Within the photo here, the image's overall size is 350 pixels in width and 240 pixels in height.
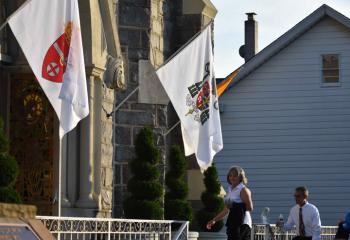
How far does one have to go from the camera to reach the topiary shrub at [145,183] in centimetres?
1977

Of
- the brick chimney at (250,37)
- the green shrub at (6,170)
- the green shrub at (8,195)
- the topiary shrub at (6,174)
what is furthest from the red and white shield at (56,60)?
the brick chimney at (250,37)

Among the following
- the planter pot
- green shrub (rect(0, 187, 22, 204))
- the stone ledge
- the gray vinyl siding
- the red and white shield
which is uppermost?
the gray vinyl siding

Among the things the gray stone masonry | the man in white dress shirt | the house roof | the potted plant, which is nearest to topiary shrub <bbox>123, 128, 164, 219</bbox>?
the gray stone masonry

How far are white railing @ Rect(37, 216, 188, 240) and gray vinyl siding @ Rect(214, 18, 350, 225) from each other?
18065 mm

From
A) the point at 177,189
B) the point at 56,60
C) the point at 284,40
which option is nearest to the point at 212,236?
the point at 177,189

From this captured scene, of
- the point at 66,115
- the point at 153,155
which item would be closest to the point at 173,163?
the point at 153,155

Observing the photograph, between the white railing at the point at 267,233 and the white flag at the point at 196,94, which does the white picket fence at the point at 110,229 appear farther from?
the white flag at the point at 196,94

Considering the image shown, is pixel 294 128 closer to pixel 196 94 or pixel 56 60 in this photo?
pixel 196 94

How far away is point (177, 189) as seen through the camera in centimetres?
2233

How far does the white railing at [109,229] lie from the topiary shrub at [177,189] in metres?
2.17

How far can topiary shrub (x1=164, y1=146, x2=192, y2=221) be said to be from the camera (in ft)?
72.3

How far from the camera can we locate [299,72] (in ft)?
126

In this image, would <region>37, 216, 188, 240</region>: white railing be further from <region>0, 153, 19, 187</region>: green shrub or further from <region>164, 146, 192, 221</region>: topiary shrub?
<region>164, 146, 192, 221</region>: topiary shrub

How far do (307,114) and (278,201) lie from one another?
2660 millimetres
